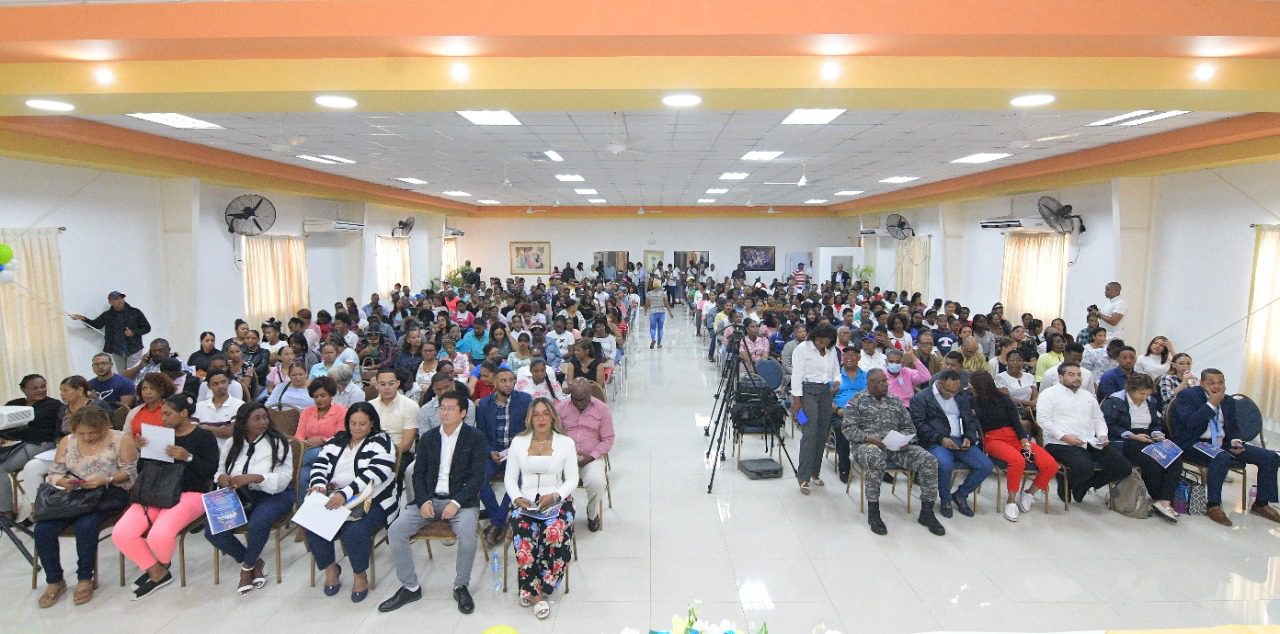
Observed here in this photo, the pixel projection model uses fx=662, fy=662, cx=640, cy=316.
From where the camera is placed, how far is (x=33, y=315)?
24.6 ft

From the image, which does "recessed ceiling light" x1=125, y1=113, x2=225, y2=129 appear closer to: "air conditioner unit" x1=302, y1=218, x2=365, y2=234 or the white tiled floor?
the white tiled floor

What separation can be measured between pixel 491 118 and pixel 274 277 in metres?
8.18

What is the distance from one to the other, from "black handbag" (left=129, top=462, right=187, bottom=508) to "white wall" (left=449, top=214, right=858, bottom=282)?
19.6 metres

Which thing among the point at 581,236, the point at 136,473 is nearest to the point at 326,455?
the point at 136,473

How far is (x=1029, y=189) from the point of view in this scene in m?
11.4

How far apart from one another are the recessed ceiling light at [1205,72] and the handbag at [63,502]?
7.48 metres

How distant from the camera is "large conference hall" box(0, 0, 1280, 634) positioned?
3883mm

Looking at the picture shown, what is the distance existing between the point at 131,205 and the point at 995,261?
1521 cm

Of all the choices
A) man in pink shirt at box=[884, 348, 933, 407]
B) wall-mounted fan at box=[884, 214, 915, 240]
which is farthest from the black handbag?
wall-mounted fan at box=[884, 214, 915, 240]

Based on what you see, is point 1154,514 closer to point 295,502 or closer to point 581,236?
point 295,502

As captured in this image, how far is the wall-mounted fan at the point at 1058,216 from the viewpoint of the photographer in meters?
10.7

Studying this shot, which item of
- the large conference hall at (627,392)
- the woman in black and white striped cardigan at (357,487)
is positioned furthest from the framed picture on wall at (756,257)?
the woman in black and white striped cardigan at (357,487)

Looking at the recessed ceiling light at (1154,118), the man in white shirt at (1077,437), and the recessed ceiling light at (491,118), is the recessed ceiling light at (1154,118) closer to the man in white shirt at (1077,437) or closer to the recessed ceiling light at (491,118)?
the man in white shirt at (1077,437)

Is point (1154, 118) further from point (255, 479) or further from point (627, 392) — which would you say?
point (255, 479)
